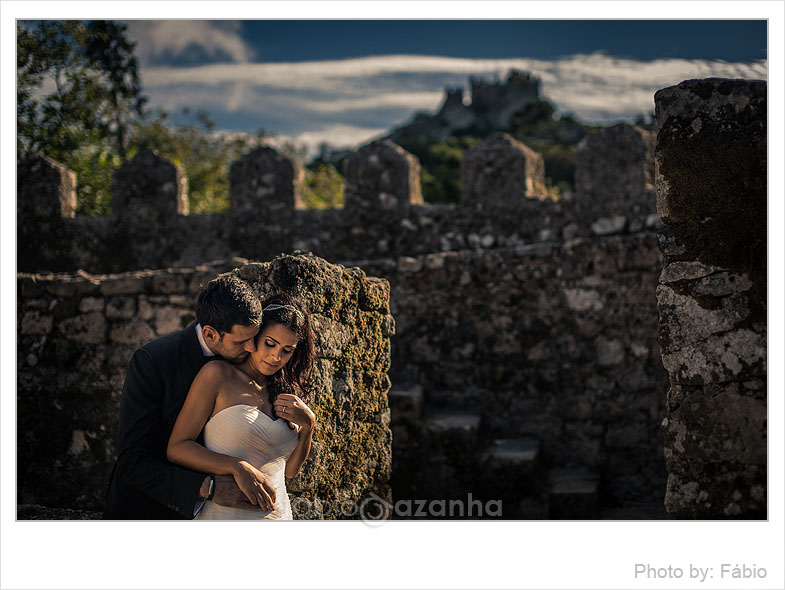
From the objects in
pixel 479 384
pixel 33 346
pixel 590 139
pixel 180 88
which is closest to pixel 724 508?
pixel 479 384

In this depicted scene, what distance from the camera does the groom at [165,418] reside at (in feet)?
9.10

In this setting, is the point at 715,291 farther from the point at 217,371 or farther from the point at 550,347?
the point at 550,347

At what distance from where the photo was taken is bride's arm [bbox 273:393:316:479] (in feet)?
9.70

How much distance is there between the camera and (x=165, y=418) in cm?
278

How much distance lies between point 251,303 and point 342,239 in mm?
4336

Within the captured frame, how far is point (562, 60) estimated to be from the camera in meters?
5.43

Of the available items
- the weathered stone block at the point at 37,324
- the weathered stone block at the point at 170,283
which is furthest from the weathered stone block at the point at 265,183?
the weathered stone block at the point at 37,324

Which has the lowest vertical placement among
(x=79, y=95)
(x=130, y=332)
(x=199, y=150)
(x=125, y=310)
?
(x=130, y=332)

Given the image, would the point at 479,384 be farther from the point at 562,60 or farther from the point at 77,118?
the point at 77,118

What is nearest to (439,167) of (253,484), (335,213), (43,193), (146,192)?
(335,213)

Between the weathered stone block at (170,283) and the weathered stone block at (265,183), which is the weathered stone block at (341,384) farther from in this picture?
the weathered stone block at (265,183)

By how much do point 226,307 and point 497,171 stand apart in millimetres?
4500

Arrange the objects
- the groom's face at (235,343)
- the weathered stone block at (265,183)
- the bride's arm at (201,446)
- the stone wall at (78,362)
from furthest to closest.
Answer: the weathered stone block at (265,183) < the stone wall at (78,362) < the groom's face at (235,343) < the bride's arm at (201,446)

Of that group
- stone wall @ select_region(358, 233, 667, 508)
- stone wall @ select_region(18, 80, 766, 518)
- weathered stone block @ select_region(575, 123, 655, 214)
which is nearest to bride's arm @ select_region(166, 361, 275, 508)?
stone wall @ select_region(18, 80, 766, 518)
